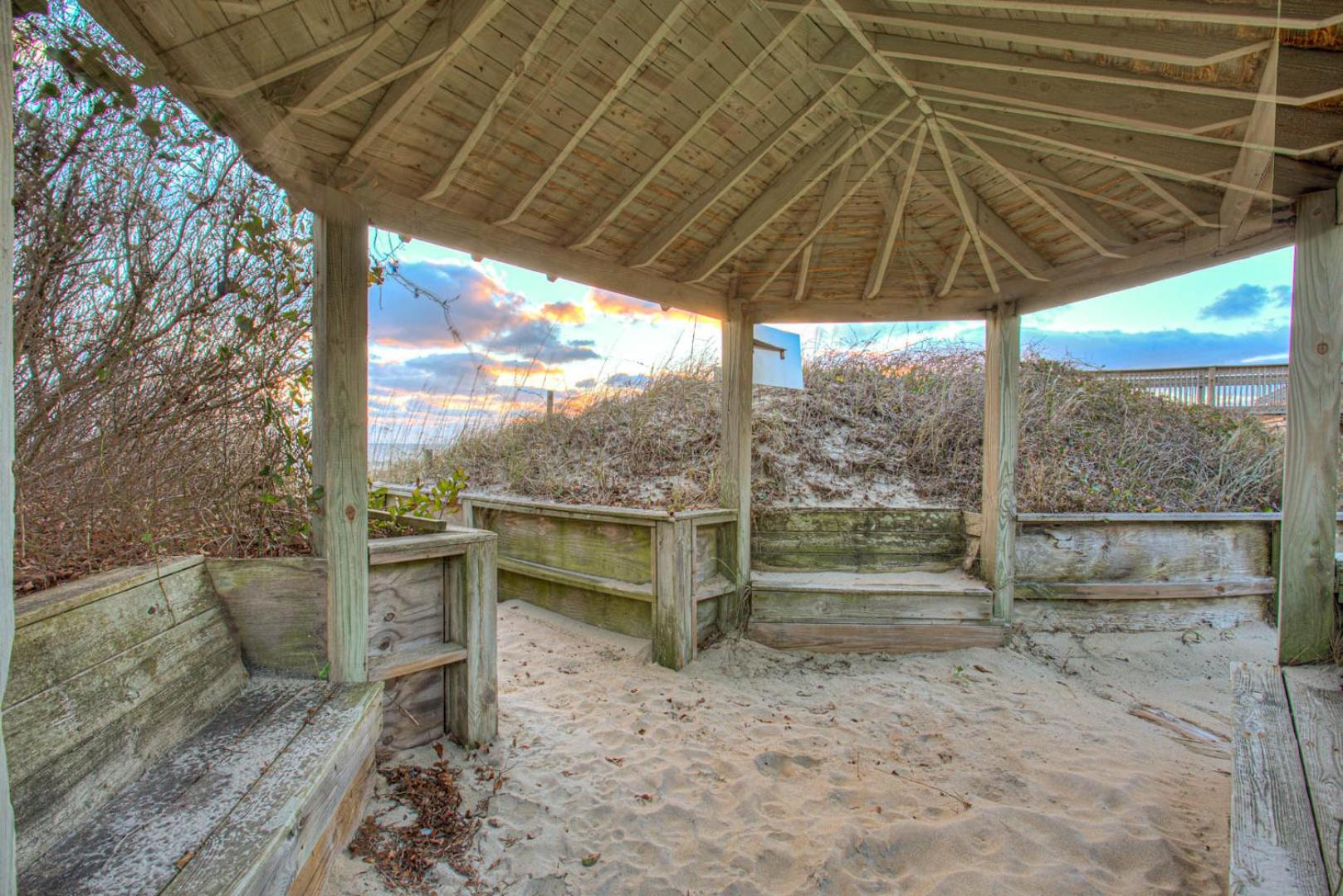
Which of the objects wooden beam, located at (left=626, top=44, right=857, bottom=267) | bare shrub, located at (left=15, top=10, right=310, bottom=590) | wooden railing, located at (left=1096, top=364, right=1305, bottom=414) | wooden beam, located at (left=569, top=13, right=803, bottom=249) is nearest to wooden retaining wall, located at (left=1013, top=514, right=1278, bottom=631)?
wooden railing, located at (left=1096, top=364, right=1305, bottom=414)

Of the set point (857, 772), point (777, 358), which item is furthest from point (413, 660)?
point (777, 358)

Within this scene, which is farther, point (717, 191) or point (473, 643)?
point (717, 191)

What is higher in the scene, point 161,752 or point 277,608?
point 277,608

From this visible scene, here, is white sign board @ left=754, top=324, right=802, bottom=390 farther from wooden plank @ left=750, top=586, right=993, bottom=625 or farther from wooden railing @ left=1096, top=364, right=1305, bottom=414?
wooden railing @ left=1096, top=364, right=1305, bottom=414

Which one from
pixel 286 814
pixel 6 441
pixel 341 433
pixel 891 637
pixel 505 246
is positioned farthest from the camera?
pixel 891 637

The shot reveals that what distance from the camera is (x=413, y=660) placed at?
8.28ft

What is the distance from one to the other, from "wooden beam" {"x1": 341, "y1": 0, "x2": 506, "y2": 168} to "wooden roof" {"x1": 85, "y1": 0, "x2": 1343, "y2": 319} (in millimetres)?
10

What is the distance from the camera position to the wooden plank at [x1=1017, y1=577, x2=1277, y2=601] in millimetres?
4191

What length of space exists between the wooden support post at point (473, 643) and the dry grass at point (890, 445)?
206 cm

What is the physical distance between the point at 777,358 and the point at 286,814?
3.94 metres

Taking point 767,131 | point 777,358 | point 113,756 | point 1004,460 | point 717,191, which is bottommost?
point 113,756

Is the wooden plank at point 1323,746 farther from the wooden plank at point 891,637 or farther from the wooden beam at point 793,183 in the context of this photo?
the wooden beam at point 793,183

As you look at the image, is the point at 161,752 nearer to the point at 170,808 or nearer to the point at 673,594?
→ the point at 170,808

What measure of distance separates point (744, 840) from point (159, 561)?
2.20 meters
